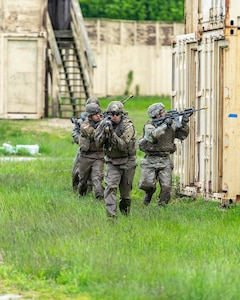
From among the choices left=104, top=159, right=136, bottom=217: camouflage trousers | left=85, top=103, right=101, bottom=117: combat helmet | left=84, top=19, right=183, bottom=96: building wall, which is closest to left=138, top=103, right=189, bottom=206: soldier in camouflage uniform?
left=85, top=103, right=101, bottom=117: combat helmet

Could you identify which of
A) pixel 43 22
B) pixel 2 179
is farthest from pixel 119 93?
pixel 2 179

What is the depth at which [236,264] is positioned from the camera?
11688 mm

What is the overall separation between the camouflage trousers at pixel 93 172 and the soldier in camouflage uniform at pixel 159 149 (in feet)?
4.16

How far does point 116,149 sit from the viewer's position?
609 inches

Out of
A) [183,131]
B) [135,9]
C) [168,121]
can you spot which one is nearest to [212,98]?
[183,131]

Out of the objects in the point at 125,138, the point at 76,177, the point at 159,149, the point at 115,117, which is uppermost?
the point at 115,117

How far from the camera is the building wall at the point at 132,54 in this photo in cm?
4778

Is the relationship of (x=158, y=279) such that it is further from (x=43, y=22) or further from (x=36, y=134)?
(x=43, y=22)

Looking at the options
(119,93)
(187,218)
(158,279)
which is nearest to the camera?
(158,279)

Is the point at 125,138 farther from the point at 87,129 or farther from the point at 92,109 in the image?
the point at 87,129

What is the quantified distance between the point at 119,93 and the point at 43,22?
15392 mm

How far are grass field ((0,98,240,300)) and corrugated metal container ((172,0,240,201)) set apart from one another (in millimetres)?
468

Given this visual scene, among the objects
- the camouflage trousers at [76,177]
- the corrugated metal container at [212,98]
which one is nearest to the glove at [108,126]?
the corrugated metal container at [212,98]

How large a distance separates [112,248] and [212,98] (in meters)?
5.78
